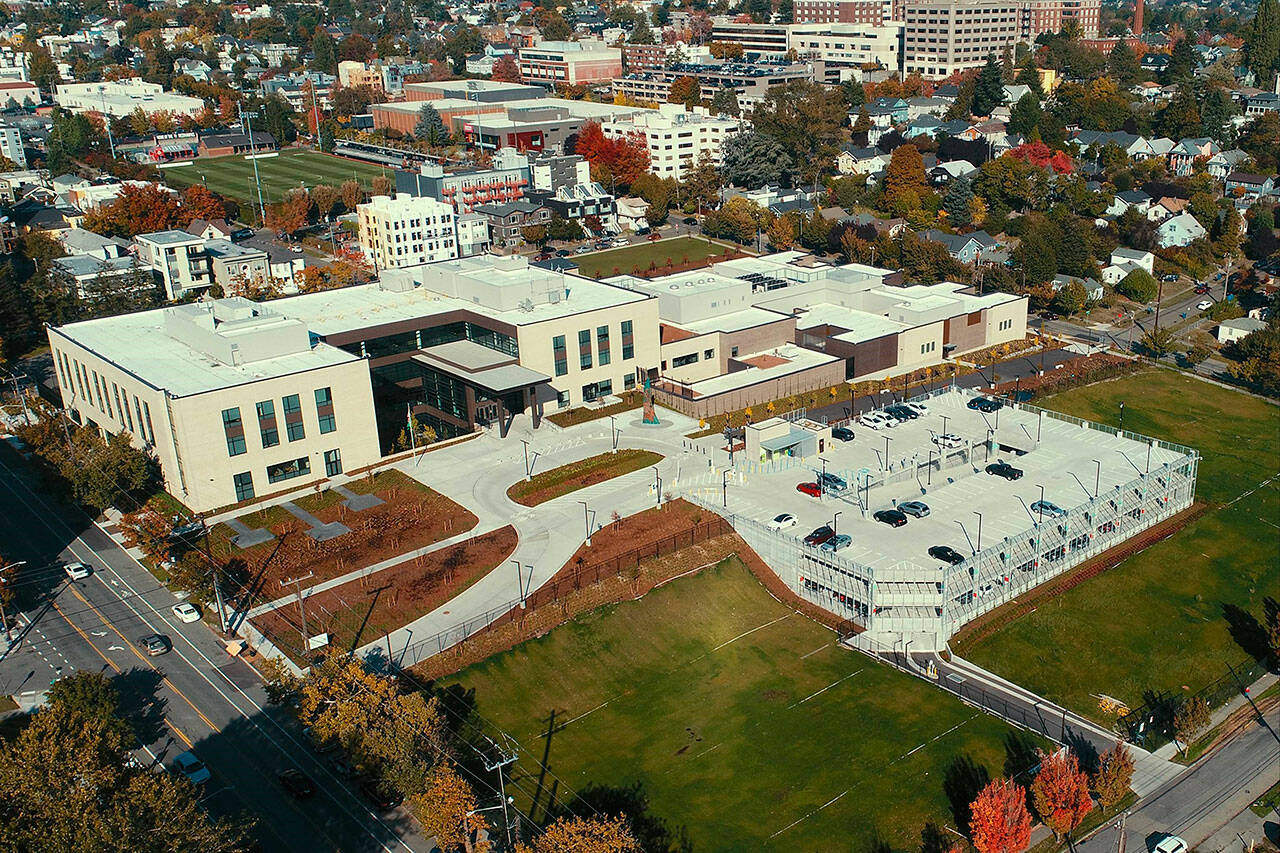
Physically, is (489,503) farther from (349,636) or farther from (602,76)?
(602,76)

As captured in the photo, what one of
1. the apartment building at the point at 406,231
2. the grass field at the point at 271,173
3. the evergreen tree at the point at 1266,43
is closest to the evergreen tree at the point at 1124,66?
the evergreen tree at the point at 1266,43

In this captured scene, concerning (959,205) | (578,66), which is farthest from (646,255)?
(578,66)

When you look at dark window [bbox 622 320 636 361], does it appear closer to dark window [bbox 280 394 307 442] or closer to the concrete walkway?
the concrete walkway

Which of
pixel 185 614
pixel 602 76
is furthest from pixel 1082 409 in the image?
pixel 602 76

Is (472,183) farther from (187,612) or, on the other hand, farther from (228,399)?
(187,612)

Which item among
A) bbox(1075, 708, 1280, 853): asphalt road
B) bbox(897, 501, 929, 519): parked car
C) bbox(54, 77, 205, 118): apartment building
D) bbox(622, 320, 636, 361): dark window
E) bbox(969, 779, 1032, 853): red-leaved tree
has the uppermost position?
bbox(54, 77, 205, 118): apartment building

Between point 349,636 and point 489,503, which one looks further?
point 489,503

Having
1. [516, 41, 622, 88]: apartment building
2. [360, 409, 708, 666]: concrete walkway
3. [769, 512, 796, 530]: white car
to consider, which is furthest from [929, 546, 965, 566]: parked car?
[516, 41, 622, 88]: apartment building
